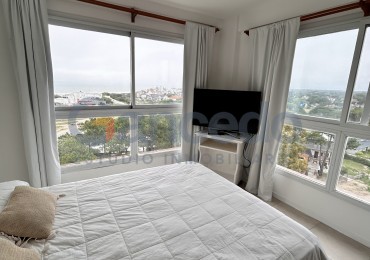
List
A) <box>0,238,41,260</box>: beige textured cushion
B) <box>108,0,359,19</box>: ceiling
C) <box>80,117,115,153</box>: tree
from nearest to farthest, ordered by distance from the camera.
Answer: <box>0,238,41,260</box>: beige textured cushion < <box>108,0,359,19</box>: ceiling < <box>80,117,115,153</box>: tree

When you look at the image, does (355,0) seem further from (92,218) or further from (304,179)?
(92,218)

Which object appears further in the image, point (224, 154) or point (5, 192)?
point (224, 154)

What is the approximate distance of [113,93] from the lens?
2.64 meters

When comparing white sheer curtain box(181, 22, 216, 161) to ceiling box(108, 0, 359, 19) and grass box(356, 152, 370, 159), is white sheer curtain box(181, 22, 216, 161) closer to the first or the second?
ceiling box(108, 0, 359, 19)

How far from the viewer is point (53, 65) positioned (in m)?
2.25

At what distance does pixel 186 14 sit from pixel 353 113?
2380 millimetres

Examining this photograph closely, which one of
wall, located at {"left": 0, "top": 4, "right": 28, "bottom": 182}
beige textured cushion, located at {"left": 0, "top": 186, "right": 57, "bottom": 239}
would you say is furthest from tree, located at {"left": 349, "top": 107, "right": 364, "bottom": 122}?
wall, located at {"left": 0, "top": 4, "right": 28, "bottom": 182}

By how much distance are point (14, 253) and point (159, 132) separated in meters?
2.34

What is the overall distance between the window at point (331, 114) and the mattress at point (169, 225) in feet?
4.18

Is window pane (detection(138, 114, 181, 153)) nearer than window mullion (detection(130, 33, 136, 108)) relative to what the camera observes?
No

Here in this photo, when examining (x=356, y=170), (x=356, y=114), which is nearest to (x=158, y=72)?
(x=356, y=114)

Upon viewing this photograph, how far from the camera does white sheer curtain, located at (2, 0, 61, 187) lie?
193 cm

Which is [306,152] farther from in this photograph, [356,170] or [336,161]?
[356,170]

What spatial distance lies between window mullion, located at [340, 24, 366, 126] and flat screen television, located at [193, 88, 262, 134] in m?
0.89
